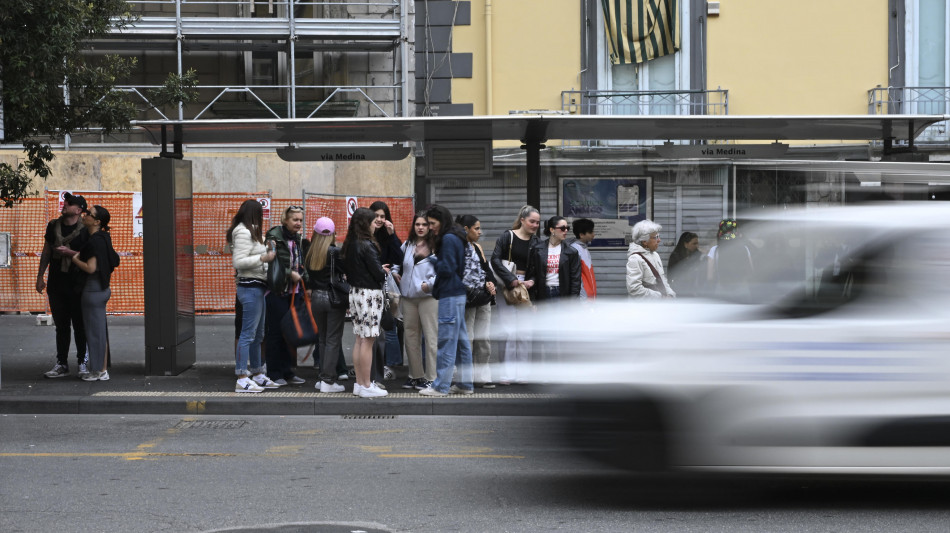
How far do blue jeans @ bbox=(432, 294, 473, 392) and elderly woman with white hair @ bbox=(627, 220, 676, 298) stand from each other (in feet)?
5.18

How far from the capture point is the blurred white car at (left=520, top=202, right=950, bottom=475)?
5562 mm

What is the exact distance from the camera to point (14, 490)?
21.4ft

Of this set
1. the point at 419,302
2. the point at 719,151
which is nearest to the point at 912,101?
the point at 719,151

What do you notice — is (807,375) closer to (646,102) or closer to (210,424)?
(210,424)

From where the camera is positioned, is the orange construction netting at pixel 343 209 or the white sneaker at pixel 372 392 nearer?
the white sneaker at pixel 372 392

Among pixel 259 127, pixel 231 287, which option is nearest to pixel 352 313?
pixel 259 127

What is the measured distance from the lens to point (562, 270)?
34.0 ft

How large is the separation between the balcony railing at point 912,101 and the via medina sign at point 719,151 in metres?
7.16

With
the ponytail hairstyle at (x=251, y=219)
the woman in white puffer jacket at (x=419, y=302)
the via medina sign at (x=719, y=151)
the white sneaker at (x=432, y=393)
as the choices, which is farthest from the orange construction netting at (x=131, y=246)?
the white sneaker at (x=432, y=393)

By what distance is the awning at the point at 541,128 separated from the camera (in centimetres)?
1034

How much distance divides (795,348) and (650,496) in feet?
3.77

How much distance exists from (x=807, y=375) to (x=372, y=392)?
16.8 ft

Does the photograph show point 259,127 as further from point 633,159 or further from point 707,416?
point 633,159

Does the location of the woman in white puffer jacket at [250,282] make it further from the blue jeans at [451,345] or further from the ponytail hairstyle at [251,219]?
the blue jeans at [451,345]
